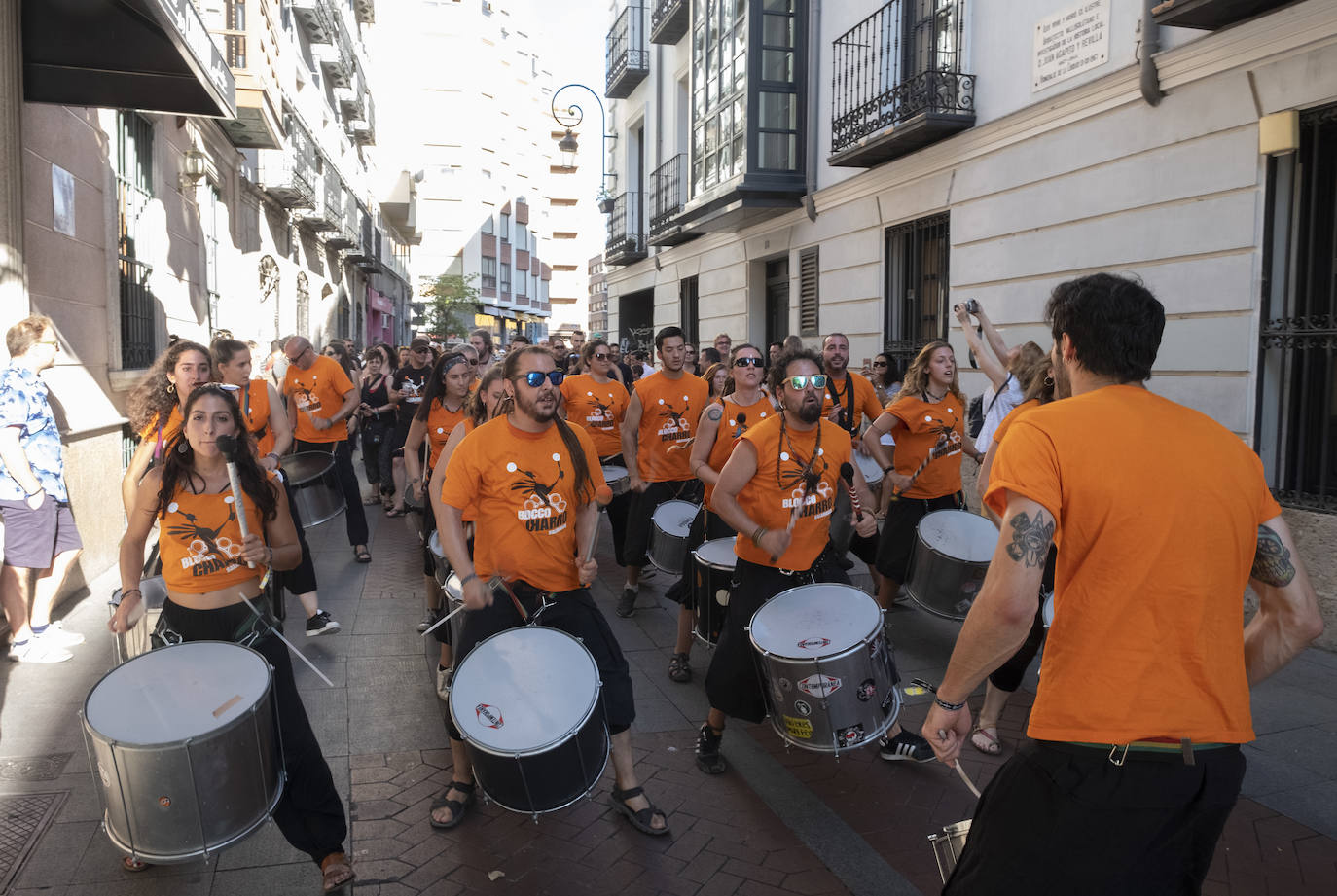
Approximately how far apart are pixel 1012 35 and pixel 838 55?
12.9ft

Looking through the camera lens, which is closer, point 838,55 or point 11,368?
point 11,368

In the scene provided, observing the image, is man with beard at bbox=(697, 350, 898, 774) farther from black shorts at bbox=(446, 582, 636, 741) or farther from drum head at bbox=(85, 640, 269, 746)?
drum head at bbox=(85, 640, 269, 746)

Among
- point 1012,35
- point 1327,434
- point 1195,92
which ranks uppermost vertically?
point 1012,35

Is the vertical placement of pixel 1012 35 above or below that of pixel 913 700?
above

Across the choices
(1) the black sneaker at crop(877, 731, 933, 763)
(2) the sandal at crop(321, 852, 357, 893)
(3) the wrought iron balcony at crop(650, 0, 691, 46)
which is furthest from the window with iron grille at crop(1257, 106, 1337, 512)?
(3) the wrought iron balcony at crop(650, 0, 691, 46)

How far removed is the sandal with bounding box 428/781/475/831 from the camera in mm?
3910

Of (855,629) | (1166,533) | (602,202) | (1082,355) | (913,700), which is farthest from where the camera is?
(602,202)

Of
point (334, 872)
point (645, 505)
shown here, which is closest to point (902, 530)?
point (645, 505)

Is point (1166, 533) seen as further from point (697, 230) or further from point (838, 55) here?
point (697, 230)

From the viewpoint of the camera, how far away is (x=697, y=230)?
18.4 m

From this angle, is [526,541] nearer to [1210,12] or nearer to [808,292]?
[1210,12]

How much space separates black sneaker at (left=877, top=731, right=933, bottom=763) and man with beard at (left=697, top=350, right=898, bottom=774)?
0.76 metres

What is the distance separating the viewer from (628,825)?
3.99 metres

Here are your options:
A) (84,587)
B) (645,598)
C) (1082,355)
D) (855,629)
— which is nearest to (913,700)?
(855,629)
